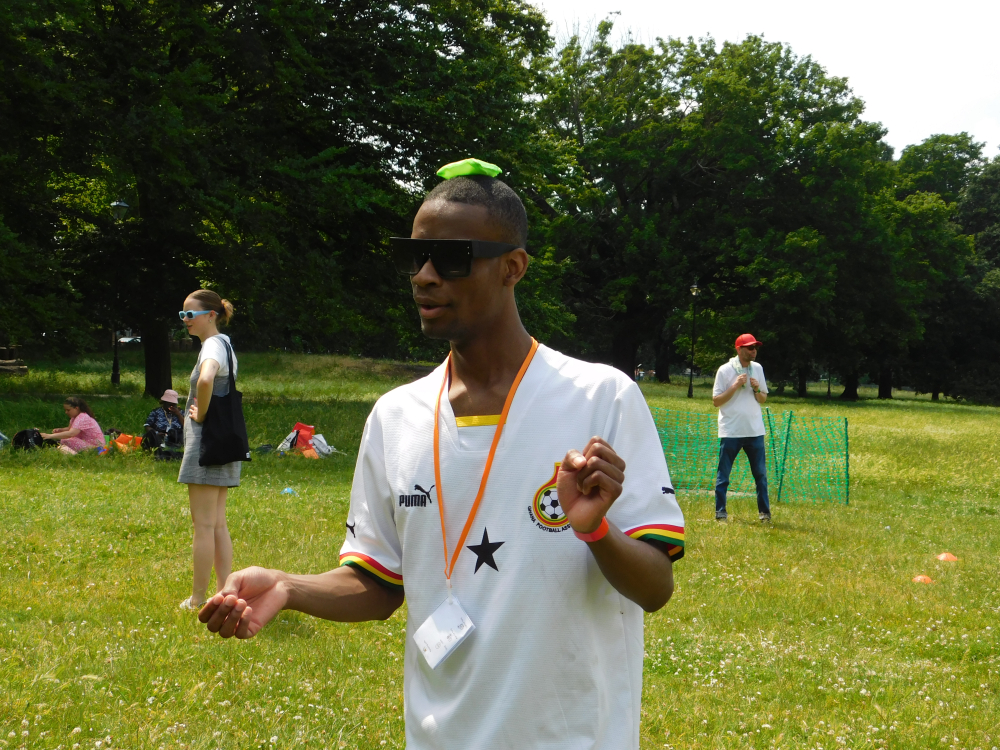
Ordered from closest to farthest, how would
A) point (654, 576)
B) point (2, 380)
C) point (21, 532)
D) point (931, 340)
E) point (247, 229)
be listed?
point (654, 576), point (21, 532), point (247, 229), point (2, 380), point (931, 340)

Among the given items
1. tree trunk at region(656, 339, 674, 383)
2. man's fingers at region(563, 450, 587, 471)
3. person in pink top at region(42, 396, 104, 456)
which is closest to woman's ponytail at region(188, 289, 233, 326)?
man's fingers at region(563, 450, 587, 471)

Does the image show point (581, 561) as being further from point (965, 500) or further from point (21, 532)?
point (965, 500)

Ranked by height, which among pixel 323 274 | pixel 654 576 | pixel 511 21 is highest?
pixel 511 21

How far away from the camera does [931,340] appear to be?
63.4m

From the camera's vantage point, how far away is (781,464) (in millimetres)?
15969

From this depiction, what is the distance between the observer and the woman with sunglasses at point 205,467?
6.73 meters

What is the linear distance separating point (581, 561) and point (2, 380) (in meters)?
28.7

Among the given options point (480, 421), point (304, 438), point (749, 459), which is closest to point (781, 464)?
point (749, 459)

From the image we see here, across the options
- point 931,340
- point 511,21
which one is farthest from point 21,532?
point 931,340

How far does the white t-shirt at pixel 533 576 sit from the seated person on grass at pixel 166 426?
1412 cm

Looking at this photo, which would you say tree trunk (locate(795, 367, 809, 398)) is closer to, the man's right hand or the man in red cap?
the man in red cap

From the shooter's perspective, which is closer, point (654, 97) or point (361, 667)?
point (361, 667)

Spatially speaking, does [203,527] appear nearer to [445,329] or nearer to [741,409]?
[445,329]

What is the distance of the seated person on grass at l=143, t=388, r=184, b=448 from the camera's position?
50.6 feet
